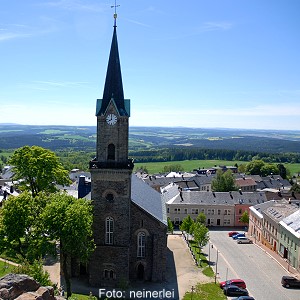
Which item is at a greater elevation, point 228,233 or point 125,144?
point 125,144

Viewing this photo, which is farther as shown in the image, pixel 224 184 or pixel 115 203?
pixel 224 184

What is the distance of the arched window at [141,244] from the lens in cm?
4569

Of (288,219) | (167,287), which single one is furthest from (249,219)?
(167,287)

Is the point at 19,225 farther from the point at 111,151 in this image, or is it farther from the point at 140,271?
the point at 140,271

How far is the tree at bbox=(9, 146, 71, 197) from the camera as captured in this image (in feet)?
180

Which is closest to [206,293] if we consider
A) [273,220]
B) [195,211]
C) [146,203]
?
[146,203]

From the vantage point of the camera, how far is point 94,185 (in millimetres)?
43344

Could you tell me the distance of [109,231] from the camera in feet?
144

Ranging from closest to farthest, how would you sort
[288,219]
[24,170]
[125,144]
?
[125,144] < [24,170] < [288,219]

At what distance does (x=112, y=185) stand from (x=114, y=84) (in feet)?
39.4

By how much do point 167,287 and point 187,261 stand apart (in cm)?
1136

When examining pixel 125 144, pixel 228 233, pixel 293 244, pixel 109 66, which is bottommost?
pixel 228 233

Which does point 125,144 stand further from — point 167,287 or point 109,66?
point 167,287

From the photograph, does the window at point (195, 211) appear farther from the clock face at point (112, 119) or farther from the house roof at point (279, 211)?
the clock face at point (112, 119)
